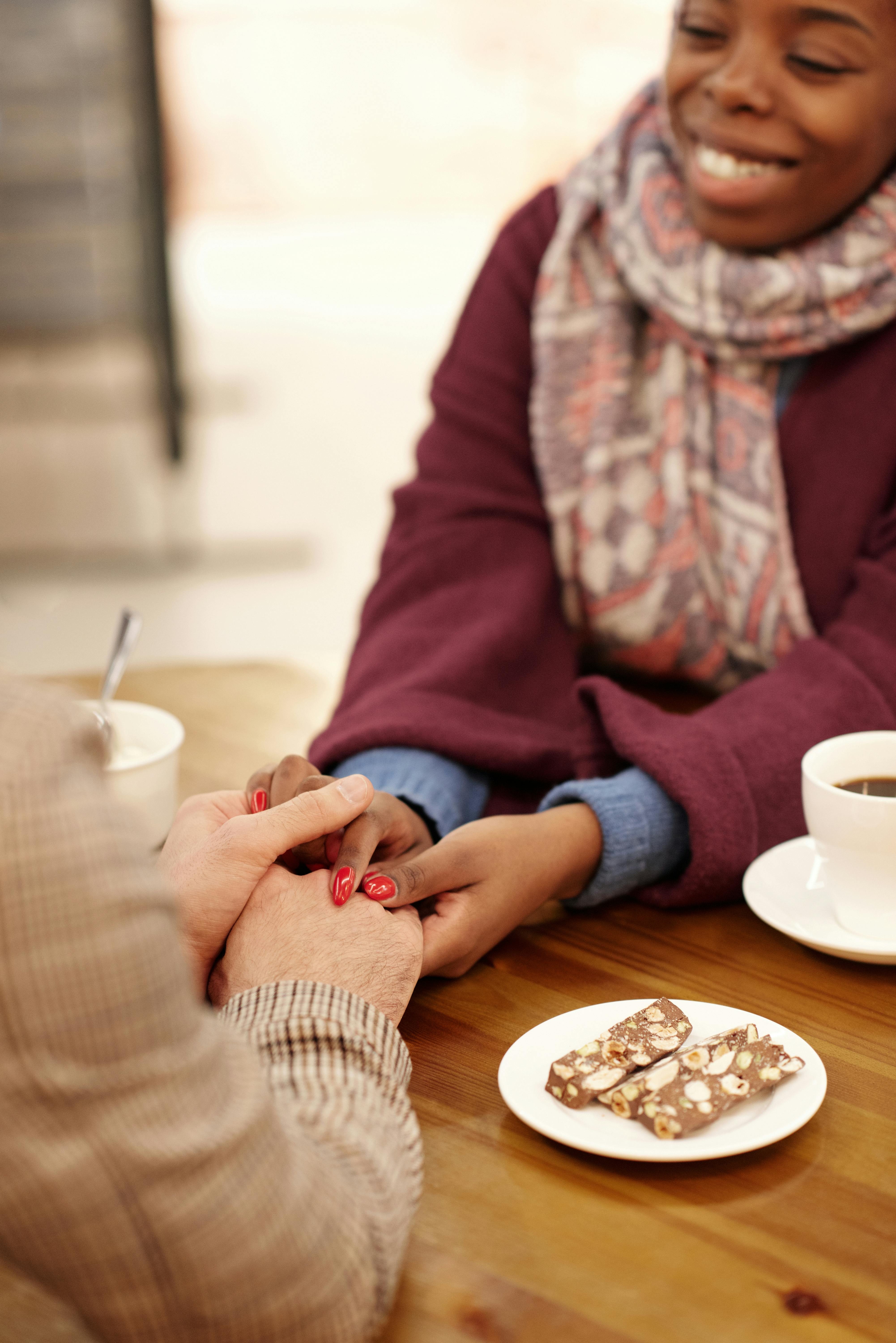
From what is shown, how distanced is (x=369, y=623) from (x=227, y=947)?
21.0 inches

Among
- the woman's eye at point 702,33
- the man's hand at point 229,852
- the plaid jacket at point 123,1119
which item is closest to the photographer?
the plaid jacket at point 123,1119

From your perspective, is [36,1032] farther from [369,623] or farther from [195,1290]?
[369,623]

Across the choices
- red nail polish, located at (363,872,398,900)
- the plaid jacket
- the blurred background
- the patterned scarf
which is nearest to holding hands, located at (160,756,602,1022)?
red nail polish, located at (363,872,398,900)

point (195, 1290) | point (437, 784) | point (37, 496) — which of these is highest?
point (195, 1290)

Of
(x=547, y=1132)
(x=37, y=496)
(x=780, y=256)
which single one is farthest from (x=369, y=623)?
(x=37, y=496)

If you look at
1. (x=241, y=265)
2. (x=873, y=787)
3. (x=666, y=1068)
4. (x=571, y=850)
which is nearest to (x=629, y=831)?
(x=571, y=850)

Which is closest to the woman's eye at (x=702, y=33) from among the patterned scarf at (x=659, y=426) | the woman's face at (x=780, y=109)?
the woman's face at (x=780, y=109)

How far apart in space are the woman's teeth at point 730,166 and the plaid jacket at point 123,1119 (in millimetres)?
927

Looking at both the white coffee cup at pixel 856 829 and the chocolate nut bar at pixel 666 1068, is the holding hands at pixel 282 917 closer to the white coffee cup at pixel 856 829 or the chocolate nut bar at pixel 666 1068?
the chocolate nut bar at pixel 666 1068

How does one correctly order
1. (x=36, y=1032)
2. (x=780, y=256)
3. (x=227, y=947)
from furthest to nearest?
(x=780, y=256), (x=227, y=947), (x=36, y=1032)

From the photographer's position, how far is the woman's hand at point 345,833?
766 mm

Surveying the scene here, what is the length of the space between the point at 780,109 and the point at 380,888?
2.48 ft

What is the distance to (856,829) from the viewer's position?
0.75 m

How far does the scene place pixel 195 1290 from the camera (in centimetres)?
42
